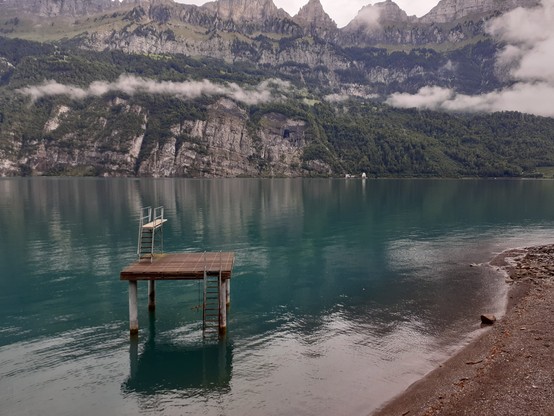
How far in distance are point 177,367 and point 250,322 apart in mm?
10354

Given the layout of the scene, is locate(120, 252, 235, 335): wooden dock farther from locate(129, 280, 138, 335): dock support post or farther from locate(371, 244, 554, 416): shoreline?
locate(371, 244, 554, 416): shoreline

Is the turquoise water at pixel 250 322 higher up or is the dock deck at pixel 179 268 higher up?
the dock deck at pixel 179 268

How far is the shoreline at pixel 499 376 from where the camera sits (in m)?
24.7

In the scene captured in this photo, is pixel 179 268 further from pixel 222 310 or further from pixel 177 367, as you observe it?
pixel 177 367

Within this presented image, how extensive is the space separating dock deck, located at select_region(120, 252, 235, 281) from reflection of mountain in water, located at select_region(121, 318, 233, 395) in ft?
17.5

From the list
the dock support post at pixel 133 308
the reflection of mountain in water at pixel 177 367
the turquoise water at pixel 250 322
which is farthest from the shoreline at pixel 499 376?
the dock support post at pixel 133 308

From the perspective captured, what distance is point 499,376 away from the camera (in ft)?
92.8

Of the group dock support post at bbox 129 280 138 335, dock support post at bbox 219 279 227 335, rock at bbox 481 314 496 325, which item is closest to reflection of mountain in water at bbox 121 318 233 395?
dock support post at bbox 129 280 138 335

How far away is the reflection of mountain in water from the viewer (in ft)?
94.4

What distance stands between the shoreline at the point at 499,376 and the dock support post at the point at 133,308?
20907 millimetres

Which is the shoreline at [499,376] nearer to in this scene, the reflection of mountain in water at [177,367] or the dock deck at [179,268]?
the reflection of mountain in water at [177,367]

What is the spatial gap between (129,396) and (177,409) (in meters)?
3.86

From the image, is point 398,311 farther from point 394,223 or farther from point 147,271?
point 394,223

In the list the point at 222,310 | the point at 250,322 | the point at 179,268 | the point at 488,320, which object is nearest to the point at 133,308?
the point at 179,268
